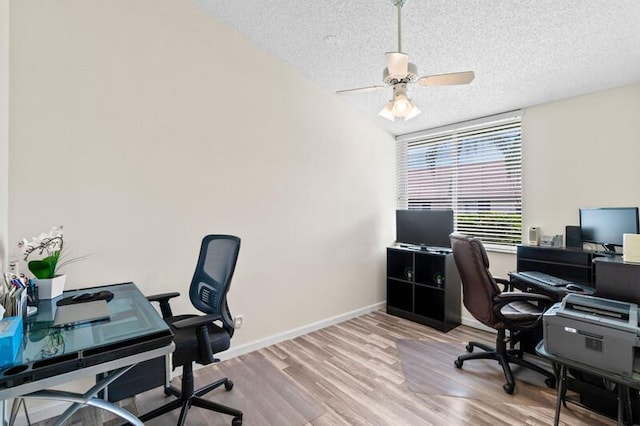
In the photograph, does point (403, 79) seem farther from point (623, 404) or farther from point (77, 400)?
point (77, 400)

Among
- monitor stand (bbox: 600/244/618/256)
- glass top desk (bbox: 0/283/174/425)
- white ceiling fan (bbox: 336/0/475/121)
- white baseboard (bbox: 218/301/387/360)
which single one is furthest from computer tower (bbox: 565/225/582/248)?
glass top desk (bbox: 0/283/174/425)

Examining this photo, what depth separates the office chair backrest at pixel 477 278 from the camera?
2.34 meters

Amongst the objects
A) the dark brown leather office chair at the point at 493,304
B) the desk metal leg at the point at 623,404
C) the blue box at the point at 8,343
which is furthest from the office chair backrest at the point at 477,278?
the blue box at the point at 8,343

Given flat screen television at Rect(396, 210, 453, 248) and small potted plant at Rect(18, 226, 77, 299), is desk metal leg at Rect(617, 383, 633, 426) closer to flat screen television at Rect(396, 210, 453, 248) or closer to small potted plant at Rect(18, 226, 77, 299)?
flat screen television at Rect(396, 210, 453, 248)

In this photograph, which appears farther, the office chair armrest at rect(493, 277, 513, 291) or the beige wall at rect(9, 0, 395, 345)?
the office chair armrest at rect(493, 277, 513, 291)

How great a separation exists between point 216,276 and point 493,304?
2.10 m

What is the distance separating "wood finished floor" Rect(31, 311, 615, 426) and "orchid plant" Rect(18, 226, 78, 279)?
3.29 feet

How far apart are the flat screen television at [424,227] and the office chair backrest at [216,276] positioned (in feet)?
8.17

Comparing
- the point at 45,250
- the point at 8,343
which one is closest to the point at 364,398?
the point at 8,343

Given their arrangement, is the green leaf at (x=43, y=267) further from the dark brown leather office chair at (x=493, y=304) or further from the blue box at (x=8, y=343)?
the dark brown leather office chair at (x=493, y=304)

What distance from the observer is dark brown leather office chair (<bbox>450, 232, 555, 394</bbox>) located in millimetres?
2279

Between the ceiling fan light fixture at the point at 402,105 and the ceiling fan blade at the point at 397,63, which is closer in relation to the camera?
the ceiling fan blade at the point at 397,63

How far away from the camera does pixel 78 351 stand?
1107 millimetres

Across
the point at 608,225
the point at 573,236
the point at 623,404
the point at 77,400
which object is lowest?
the point at 623,404
